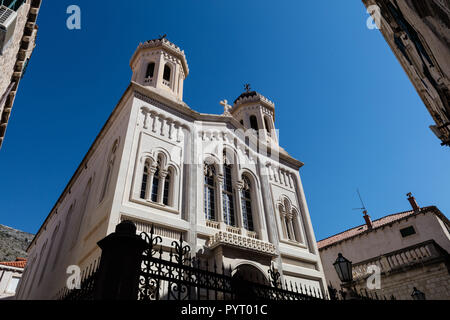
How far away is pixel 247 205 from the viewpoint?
47.0ft

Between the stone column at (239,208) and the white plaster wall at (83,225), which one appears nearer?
the white plaster wall at (83,225)

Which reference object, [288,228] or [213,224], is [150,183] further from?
[288,228]

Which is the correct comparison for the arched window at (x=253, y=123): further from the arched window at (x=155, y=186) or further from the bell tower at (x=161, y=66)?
the arched window at (x=155, y=186)

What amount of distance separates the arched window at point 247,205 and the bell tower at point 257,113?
5.90 metres

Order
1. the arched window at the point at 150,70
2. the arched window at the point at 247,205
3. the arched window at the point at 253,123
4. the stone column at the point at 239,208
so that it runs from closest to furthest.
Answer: the stone column at the point at 239,208 → the arched window at the point at 247,205 → the arched window at the point at 150,70 → the arched window at the point at 253,123

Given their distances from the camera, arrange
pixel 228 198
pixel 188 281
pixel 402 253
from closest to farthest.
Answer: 1. pixel 188 281
2. pixel 228 198
3. pixel 402 253

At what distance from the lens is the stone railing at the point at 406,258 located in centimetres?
1478

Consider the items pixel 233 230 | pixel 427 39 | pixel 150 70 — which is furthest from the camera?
pixel 150 70

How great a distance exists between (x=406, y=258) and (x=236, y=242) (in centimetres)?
1085

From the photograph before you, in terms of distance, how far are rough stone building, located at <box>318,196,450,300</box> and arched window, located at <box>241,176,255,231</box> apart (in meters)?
5.16

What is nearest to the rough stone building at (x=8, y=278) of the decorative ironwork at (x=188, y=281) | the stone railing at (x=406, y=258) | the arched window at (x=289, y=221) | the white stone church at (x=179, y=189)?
the white stone church at (x=179, y=189)

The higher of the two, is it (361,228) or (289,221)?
(361,228)

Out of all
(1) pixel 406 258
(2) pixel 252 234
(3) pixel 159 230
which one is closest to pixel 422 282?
(1) pixel 406 258

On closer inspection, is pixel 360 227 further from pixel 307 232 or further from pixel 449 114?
pixel 449 114
